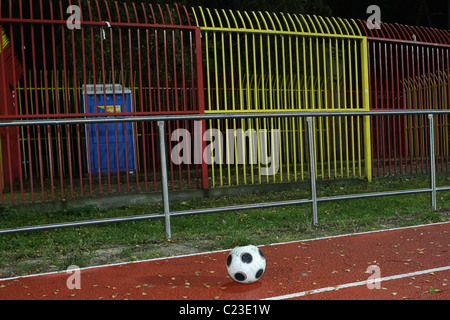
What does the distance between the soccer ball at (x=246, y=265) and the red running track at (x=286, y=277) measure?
0.25 ft

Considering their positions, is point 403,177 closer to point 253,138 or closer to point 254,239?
point 253,138

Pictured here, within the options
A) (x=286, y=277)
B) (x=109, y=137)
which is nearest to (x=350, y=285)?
(x=286, y=277)

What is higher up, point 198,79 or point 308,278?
point 198,79

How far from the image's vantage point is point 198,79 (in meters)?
7.84

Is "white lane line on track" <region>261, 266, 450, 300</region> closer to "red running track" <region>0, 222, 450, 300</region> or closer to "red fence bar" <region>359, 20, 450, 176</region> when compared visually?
"red running track" <region>0, 222, 450, 300</region>

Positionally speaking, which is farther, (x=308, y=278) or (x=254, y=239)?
(x=254, y=239)

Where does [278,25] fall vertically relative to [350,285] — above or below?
above

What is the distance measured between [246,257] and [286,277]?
430mm

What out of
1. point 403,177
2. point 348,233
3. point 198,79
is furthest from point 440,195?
point 198,79

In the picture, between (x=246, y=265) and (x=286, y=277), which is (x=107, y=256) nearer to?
(x=246, y=265)

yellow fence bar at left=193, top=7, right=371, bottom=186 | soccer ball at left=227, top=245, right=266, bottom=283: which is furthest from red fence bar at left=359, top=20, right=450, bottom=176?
soccer ball at left=227, top=245, right=266, bottom=283

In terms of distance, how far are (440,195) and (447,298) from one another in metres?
5.13

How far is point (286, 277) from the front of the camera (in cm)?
395

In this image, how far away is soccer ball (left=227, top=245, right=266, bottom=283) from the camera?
3684 millimetres
